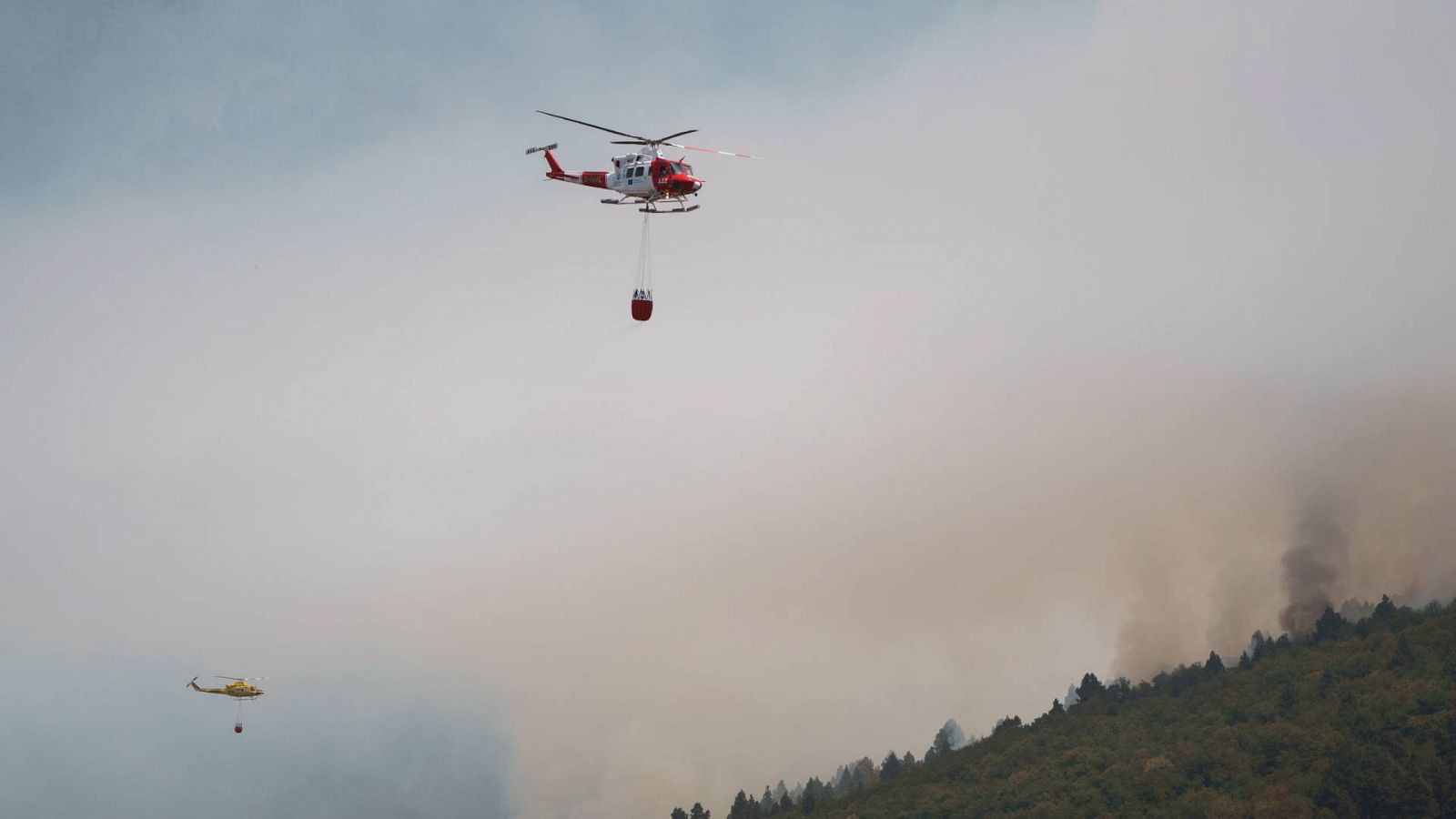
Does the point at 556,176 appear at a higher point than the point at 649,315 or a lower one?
higher

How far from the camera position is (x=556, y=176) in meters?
150

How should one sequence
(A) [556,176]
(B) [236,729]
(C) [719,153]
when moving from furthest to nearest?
(B) [236,729] → (A) [556,176] → (C) [719,153]

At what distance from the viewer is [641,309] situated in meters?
133

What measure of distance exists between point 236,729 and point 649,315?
8266cm

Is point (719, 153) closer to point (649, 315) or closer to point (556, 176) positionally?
point (649, 315)

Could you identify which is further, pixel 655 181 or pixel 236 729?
pixel 236 729

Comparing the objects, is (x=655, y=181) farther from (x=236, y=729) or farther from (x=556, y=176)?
(x=236, y=729)

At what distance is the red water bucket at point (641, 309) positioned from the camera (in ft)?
436

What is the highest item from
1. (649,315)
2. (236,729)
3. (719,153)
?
(719,153)

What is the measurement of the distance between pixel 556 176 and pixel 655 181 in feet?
62.6

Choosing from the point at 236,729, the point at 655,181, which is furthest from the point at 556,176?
the point at 236,729

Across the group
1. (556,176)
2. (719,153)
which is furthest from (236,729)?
(719,153)

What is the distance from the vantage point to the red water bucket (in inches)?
5231

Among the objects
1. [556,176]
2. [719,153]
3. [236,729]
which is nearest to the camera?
[719,153]
